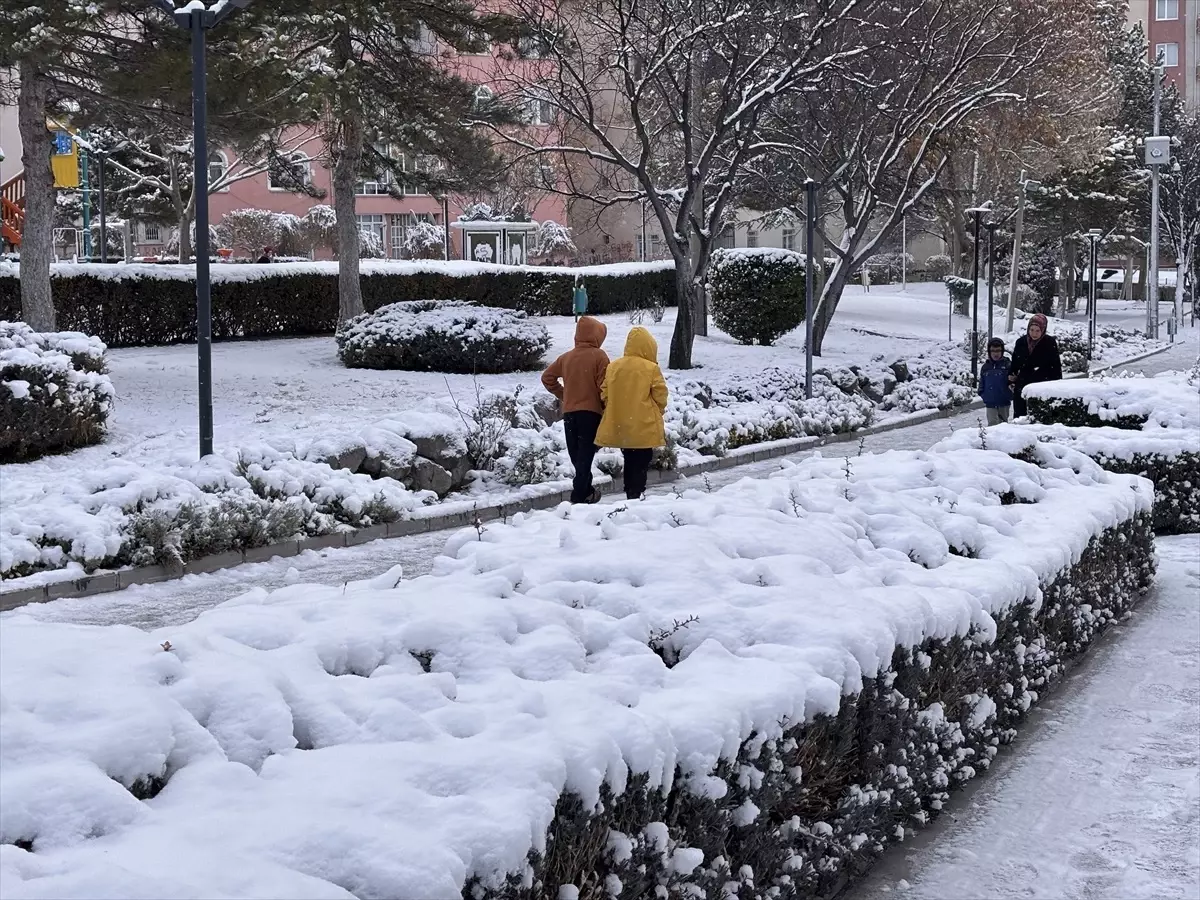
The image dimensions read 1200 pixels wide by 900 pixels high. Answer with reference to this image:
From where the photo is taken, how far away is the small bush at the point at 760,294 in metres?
29.4

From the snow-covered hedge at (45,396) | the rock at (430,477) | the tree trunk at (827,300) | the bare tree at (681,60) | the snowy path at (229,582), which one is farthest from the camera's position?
the tree trunk at (827,300)

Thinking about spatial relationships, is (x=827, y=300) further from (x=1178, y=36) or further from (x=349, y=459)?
(x=1178, y=36)

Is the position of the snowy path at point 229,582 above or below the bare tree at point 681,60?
below

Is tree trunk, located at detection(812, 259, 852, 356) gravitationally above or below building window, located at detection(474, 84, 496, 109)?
below

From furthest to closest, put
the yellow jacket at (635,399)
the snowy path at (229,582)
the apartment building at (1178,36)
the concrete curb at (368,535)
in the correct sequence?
the apartment building at (1178,36) → the yellow jacket at (635,399) → the concrete curb at (368,535) → the snowy path at (229,582)

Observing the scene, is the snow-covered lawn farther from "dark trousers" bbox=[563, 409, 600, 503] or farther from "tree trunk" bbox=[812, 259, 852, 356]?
"tree trunk" bbox=[812, 259, 852, 356]

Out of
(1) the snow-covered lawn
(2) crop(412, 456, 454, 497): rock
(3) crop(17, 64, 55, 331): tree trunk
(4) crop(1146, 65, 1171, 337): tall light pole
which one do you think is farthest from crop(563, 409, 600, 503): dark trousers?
(4) crop(1146, 65, 1171, 337): tall light pole

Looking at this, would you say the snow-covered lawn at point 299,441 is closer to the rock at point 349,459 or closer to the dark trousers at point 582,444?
the rock at point 349,459

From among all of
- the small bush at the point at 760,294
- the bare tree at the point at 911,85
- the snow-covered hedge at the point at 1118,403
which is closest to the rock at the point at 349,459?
the snow-covered hedge at the point at 1118,403

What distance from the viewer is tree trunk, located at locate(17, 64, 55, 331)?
745 inches

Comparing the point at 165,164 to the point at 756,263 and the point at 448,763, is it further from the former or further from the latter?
the point at 448,763

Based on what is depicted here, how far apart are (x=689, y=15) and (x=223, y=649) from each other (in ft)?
67.9

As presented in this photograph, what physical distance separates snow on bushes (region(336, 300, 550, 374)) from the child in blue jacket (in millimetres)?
7289

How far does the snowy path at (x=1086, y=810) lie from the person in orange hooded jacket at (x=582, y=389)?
16.3ft
